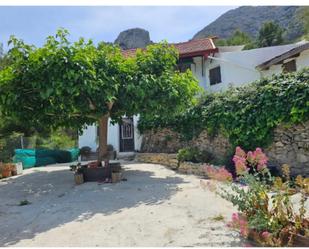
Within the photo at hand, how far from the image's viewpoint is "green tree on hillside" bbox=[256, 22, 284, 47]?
1371 inches

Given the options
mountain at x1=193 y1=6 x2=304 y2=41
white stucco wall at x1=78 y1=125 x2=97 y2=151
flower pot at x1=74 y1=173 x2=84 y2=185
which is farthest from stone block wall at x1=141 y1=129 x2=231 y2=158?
mountain at x1=193 y1=6 x2=304 y2=41

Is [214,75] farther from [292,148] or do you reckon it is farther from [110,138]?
[292,148]

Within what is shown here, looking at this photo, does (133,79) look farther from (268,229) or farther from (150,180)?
(268,229)

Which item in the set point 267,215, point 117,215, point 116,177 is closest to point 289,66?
point 116,177

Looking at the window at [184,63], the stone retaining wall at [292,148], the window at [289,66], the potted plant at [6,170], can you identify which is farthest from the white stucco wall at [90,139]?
the stone retaining wall at [292,148]

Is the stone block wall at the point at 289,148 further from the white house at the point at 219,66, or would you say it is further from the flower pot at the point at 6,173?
the flower pot at the point at 6,173

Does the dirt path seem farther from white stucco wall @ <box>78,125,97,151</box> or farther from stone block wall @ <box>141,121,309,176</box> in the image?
white stucco wall @ <box>78,125,97,151</box>

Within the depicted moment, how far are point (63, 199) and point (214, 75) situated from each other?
1606cm

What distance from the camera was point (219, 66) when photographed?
21344 millimetres

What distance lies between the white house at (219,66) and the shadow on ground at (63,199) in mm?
7936

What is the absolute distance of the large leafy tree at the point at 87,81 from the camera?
25.8 ft

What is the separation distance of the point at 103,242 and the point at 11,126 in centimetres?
1936

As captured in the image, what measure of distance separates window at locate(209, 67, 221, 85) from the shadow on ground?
11.9 meters

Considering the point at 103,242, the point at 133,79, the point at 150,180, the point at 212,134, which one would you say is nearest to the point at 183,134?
the point at 212,134
